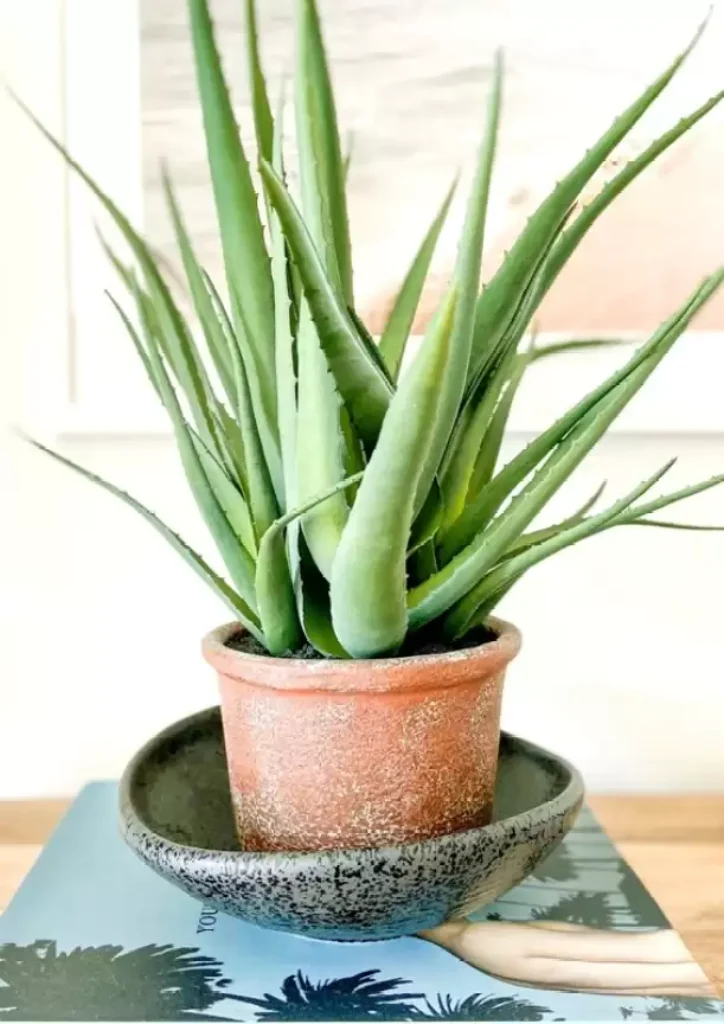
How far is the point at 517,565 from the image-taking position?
42 centimetres

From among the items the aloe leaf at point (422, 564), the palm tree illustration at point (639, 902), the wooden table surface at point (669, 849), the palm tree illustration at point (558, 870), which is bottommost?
the wooden table surface at point (669, 849)

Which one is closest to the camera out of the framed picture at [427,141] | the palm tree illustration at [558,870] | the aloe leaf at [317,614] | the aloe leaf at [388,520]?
the aloe leaf at [388,520]

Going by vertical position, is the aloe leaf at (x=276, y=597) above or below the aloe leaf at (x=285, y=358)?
below

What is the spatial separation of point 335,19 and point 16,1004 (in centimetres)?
67

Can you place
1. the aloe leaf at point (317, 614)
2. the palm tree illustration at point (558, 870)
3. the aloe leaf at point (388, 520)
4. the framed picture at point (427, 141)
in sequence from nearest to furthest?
the aloe leaf at point (388, 520), the aloe leaf at point (317, 614), the palm tree illustration at point (558, 870), the framed picture at point (427, 141)

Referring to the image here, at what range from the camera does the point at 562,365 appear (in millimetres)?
723

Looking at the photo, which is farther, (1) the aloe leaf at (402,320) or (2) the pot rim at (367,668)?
(1) the aloe leaf at (402,320)

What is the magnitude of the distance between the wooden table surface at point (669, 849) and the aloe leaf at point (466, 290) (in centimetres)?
30

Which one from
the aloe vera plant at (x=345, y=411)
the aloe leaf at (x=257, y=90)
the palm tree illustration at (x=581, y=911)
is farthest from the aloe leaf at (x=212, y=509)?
the palm tree illustration at (x=581, y=911)

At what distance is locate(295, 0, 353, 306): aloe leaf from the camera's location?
1.31ft

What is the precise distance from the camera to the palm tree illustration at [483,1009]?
15.7 inches

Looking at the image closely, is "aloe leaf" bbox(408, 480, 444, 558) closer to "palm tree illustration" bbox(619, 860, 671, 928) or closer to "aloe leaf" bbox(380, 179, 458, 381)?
"aloe leaf" bbox(380, 179, 458, 381)

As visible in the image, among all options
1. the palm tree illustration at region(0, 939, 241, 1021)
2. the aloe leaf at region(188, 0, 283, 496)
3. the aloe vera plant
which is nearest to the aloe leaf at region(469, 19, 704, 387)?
the aloe vera plant

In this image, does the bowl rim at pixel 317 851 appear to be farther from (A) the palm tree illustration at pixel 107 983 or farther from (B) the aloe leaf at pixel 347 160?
(B) the aloe leaf at pixel 347 160
